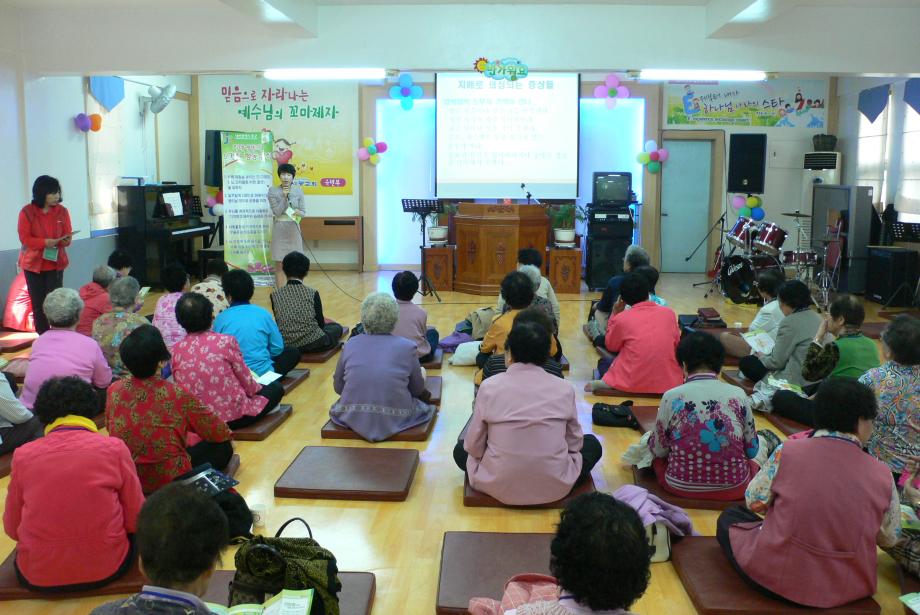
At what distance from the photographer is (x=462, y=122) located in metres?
10.1

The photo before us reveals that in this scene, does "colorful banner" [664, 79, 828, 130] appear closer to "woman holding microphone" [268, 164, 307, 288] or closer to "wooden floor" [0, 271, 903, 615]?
"woman holding microphone" [268, 164, 307, 288]

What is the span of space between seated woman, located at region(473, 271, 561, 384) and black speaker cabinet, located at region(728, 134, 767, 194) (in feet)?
23.3

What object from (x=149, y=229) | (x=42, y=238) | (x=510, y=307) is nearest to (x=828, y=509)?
(x=510, y=307)

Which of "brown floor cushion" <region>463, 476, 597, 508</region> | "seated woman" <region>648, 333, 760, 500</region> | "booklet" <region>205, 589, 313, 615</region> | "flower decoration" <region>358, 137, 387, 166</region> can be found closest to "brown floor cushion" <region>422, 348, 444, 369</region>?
"brown floor cushion" <region>463, 476, 597, 508</region>

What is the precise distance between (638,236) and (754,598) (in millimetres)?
9180

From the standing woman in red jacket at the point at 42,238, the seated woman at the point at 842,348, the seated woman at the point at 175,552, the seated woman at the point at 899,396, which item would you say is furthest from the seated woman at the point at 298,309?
the seated woman at the point at 175,552

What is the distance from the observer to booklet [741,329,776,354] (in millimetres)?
5344

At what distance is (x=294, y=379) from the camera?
554cm

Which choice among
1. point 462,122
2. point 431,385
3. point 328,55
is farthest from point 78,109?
point 431,385

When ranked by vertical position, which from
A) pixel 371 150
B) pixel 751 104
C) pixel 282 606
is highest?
pixel 751 104

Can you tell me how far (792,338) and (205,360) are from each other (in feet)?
10.5

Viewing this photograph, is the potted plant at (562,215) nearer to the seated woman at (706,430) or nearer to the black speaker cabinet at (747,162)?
the black speaker cabinet at (747,162)

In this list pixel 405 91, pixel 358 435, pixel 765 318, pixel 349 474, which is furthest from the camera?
pixel 405 91

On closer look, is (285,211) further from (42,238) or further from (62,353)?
(62,353)
